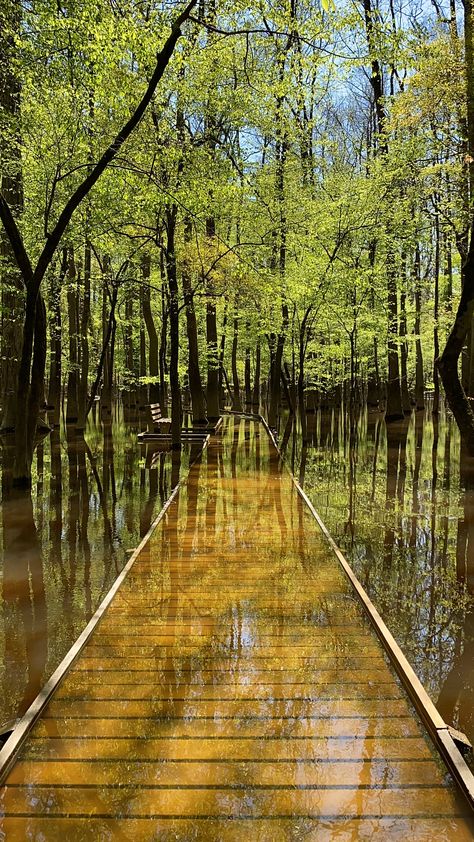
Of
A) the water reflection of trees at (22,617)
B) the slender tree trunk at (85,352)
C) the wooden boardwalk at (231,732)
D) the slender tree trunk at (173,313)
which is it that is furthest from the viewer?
the slender tree trunk at (85,352)

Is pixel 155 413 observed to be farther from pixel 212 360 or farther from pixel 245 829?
pixel 245 829

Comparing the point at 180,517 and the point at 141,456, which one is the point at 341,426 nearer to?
the point at 141,456

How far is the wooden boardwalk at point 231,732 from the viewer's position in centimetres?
242

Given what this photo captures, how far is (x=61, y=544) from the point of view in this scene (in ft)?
23.4

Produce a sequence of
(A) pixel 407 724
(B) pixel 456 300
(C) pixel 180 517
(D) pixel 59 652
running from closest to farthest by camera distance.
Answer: (A) pixel 407 724 → (D) pixel 59 652 → (C) pixel 180 517 → (B) pixel 456 300

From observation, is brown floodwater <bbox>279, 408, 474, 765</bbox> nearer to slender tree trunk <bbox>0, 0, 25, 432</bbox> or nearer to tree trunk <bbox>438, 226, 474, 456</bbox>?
tree trunk <bbox>438, 226, 474, 456</bbox>

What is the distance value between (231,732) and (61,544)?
4636mm

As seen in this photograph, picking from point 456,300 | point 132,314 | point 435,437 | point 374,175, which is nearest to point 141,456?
point 435,437

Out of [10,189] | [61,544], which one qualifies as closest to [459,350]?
[61,544]

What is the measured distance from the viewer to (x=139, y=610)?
4711mm

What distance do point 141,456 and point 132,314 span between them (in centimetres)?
2206

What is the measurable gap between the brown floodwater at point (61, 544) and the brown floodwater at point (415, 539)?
260 cm

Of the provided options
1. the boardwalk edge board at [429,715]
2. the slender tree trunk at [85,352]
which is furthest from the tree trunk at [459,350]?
the slender tree trunk at [85,352]

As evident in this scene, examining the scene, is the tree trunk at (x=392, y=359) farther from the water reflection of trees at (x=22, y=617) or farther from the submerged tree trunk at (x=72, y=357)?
the water reflection of trees at (x=22, y=617)
